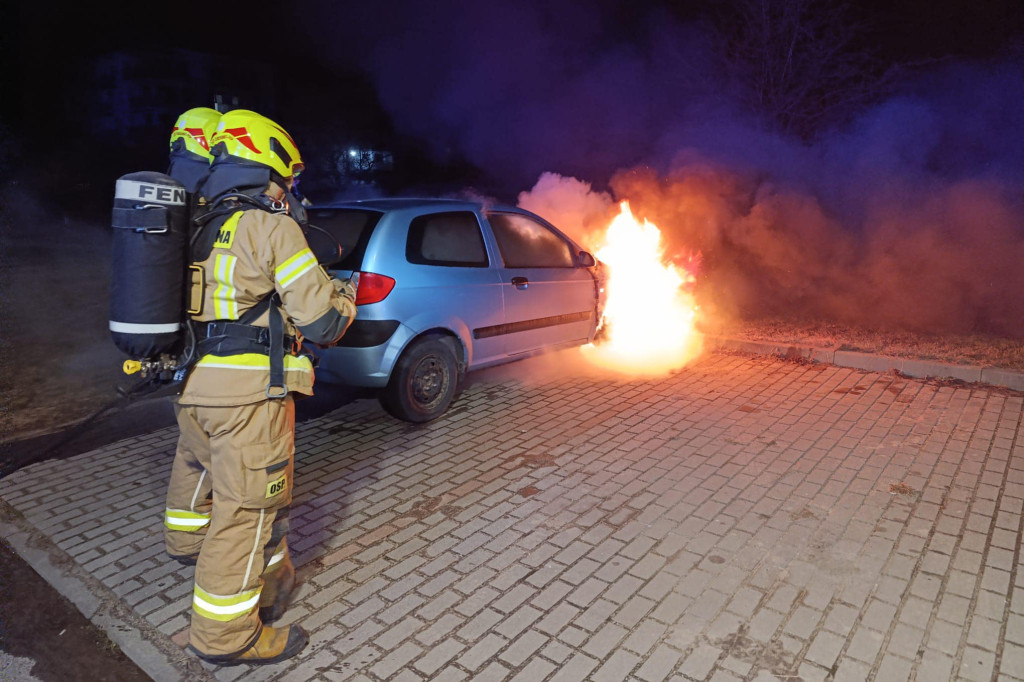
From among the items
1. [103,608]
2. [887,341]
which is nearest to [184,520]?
[103,608]

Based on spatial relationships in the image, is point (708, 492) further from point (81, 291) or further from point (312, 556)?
point (81, 291)

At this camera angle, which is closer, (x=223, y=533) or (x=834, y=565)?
(x=223, y=533)

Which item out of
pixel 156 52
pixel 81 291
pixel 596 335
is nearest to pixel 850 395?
pixel 596 335

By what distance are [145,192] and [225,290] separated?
1.61ft

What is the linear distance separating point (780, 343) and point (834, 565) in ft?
15.0

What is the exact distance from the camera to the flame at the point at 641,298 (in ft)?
27.3

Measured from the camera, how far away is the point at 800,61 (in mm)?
11312

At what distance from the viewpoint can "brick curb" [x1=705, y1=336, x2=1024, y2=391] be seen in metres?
6.51

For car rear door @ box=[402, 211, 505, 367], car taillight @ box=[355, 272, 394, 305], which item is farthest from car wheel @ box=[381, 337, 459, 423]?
car taillight @ box=[355, 272, 394, 305]

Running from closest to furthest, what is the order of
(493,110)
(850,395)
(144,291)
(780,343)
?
(144,291) → (850,395) → (780,343) → (493,110)

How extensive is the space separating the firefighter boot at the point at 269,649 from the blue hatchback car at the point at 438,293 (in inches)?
99.5

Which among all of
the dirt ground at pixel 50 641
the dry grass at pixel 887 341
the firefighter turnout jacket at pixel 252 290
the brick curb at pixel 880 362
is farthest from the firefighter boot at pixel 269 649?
the dry grass at pixel 887 341

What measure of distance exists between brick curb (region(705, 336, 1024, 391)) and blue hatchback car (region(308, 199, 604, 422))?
7.85ft

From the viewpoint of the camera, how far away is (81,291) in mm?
11352
